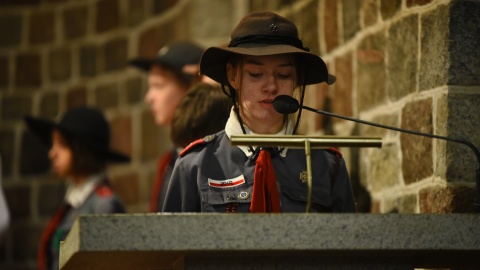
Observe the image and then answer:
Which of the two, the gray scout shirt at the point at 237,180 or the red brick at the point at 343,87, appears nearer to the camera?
the gray scout shirt at the point at 237,180

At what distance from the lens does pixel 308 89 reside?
5293 mm

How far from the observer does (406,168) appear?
14.2ft

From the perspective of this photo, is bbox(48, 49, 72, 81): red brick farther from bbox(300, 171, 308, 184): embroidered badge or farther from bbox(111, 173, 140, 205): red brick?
bbox(300, 171, 308, 184): embroidered badge

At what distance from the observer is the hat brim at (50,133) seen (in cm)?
597

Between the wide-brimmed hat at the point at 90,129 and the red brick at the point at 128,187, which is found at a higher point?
the wide-brimmed hat at the point at 90,129

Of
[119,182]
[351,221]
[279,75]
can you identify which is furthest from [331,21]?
[119,182]

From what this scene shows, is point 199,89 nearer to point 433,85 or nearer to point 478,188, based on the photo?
point 433,85

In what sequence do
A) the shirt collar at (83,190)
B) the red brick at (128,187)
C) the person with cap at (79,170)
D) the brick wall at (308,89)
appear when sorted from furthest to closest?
the red brick at (128,187) < the shirt collar at (83,190) < the person with cap at (79,170) < the brick wall at (308,89)

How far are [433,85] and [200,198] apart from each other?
1.08 m

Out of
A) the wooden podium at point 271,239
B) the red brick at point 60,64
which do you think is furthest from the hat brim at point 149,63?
the wooden podium at point 271,239

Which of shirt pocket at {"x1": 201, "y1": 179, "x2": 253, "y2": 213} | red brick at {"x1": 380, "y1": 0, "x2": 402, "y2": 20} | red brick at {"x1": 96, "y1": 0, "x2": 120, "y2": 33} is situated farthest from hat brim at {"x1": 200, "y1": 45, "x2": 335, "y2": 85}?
red brick at {"x1": 96, "y1": 0, "x2": 120, "y2": 33}

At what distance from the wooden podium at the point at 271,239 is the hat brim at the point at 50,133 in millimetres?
2944

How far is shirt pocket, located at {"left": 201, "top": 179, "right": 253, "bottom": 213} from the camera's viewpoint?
3.36 m

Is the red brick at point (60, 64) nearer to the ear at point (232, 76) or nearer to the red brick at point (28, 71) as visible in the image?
the red brick at point (28, 71)
